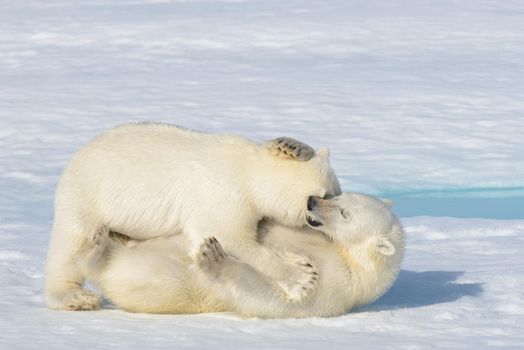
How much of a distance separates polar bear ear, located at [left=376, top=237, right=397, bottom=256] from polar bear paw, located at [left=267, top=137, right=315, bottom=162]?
1.23 feet

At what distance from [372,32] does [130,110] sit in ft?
13.1

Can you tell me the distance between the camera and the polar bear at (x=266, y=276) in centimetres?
387

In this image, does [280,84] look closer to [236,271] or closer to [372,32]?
[372,32]

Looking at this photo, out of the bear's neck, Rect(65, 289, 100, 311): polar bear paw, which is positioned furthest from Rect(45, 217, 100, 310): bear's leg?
the bear's neck

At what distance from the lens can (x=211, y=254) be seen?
3.74 meters

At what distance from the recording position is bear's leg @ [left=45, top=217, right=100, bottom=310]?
158 inches

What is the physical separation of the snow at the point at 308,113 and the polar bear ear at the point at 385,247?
20 centimetres

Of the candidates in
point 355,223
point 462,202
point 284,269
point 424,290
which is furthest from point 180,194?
point 462,202

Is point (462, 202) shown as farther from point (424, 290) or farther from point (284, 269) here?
point (284, 269)

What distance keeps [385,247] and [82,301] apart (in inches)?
40.3

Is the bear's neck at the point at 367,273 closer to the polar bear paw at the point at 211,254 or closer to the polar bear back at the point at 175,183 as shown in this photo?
the polar bear back at the point at 175,183

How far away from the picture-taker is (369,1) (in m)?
14.3

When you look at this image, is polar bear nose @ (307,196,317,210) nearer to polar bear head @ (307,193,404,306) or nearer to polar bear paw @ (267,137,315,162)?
polar bear head @ (307,193,404,306)

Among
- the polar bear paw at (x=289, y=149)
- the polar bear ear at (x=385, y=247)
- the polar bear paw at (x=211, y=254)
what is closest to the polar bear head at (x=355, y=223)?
the polar bear ear at (x=385, y=247)
